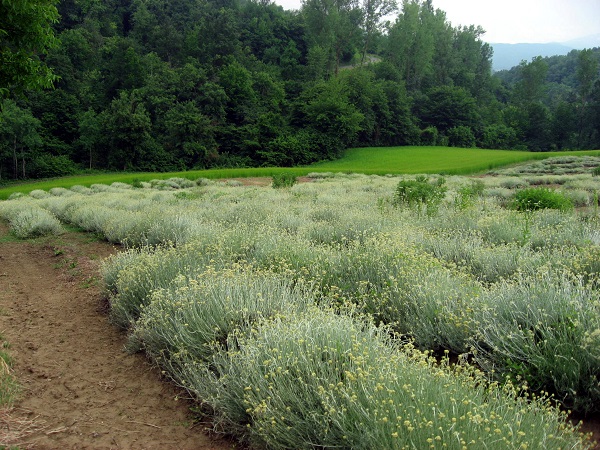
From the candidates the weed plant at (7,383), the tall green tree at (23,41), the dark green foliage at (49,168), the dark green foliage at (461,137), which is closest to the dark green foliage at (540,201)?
the weed plant at (7,383)

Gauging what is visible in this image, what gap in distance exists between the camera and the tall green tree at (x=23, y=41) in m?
7.27

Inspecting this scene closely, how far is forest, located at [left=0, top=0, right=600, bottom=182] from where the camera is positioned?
4462 cm

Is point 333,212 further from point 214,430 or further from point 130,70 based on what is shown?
point 130,70

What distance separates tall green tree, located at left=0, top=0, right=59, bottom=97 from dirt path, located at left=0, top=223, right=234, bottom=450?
339 cm

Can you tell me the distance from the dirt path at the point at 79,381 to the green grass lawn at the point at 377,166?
21.3 m

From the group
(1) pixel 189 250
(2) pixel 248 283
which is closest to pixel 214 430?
(2) pixel 248 283

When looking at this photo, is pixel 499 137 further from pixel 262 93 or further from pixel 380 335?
pixel 380 335

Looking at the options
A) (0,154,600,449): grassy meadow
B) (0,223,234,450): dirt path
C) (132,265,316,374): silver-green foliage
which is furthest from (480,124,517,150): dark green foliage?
(132,265,316,374): silver-green foliage

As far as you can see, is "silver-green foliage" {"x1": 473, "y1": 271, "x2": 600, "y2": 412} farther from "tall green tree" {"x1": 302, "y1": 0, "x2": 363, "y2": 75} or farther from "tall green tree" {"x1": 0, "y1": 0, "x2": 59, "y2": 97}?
"tall green tree" {"x1": 302, "y1": 0, "x2": 363, "y2": 75}

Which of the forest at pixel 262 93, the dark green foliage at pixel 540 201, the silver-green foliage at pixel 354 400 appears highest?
the forest at pixel 262 93

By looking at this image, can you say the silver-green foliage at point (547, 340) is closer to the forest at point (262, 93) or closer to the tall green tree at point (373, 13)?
the forest at point (262, 93)

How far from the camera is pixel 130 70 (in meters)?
52.6

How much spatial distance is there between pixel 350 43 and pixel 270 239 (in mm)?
74996

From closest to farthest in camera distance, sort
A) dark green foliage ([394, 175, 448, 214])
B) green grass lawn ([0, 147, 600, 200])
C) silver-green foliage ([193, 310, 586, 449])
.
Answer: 1. silver-green foliage ([193, 310, 586, 449])
2. dark green foliage ([394, 175, 448, 214])
3. green grass lawn ([0, 147, 600, 200])
